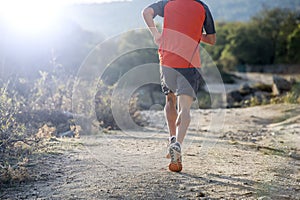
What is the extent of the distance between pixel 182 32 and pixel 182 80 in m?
0.44

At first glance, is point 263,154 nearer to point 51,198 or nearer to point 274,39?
point 51,198

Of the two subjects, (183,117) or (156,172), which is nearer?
(156,172)

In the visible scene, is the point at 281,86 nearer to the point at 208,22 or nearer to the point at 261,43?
the point at 208,22

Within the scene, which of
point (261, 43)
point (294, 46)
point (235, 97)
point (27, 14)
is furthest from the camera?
point (261, 43)

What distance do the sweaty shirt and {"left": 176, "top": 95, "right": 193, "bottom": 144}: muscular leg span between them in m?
0.30

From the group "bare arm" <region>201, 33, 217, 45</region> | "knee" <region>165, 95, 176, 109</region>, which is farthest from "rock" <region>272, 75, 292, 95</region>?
"knee" <region>165, 95, 176, 109</region>

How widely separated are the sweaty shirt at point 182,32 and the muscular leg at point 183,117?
0.30m

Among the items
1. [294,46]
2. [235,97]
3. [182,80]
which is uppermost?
[294,46]

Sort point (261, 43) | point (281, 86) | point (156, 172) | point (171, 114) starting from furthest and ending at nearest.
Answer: point (261, 43)
point (281, 86)
point (171, 114)
point (156, 172)

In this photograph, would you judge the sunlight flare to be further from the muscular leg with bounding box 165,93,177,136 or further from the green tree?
the green tree

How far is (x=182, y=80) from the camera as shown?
4129mm

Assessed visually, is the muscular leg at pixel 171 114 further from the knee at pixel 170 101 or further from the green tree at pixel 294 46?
the green tree at pixel 294 46

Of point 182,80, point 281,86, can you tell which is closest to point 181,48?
point 182,80

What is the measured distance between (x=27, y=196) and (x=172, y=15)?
6.75 ft
